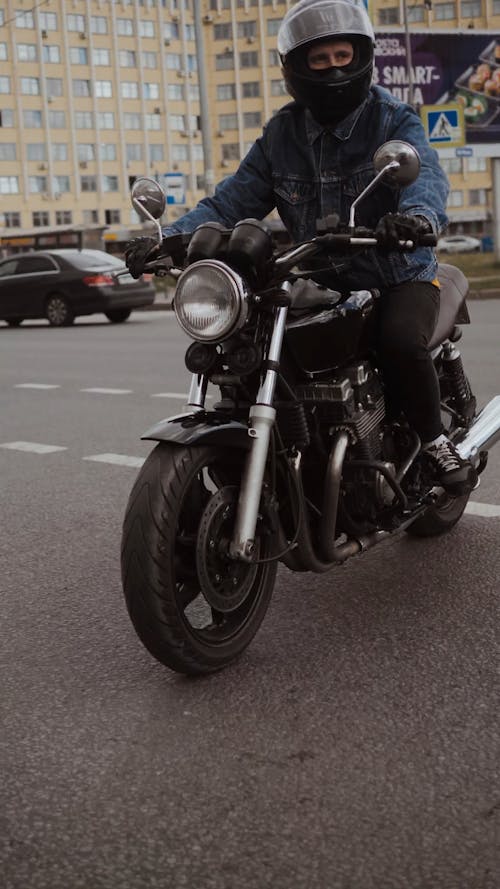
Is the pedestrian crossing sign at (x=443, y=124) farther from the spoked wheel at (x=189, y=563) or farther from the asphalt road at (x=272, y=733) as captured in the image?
the spoked wheel at (x=189, y=563)

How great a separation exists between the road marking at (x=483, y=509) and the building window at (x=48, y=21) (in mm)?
97831

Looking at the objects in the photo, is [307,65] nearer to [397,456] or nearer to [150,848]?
[397,456]

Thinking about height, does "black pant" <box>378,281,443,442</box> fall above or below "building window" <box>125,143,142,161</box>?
below

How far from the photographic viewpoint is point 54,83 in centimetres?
9631

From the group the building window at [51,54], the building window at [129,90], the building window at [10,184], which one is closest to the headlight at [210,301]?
the building window at [10,184]

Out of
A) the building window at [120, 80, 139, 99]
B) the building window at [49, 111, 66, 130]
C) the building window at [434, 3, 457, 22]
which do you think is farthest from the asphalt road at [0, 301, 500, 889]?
the building window at [434, 3, 457, 22]

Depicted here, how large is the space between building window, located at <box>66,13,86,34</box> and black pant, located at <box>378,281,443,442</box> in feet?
327

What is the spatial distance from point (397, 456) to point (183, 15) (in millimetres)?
106893

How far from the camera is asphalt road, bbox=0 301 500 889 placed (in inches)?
93.7

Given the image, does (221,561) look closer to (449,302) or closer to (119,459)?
(449,302)

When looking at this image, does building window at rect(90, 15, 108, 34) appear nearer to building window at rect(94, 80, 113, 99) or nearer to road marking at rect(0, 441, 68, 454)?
building window at rect(94, 80, 113, 99)

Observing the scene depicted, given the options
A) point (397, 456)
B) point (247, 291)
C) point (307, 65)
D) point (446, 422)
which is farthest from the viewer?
point (446, 422)

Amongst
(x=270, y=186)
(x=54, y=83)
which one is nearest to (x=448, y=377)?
(x=270, y=186)

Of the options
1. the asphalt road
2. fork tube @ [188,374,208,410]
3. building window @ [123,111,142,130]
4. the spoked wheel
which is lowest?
the asphalt road
